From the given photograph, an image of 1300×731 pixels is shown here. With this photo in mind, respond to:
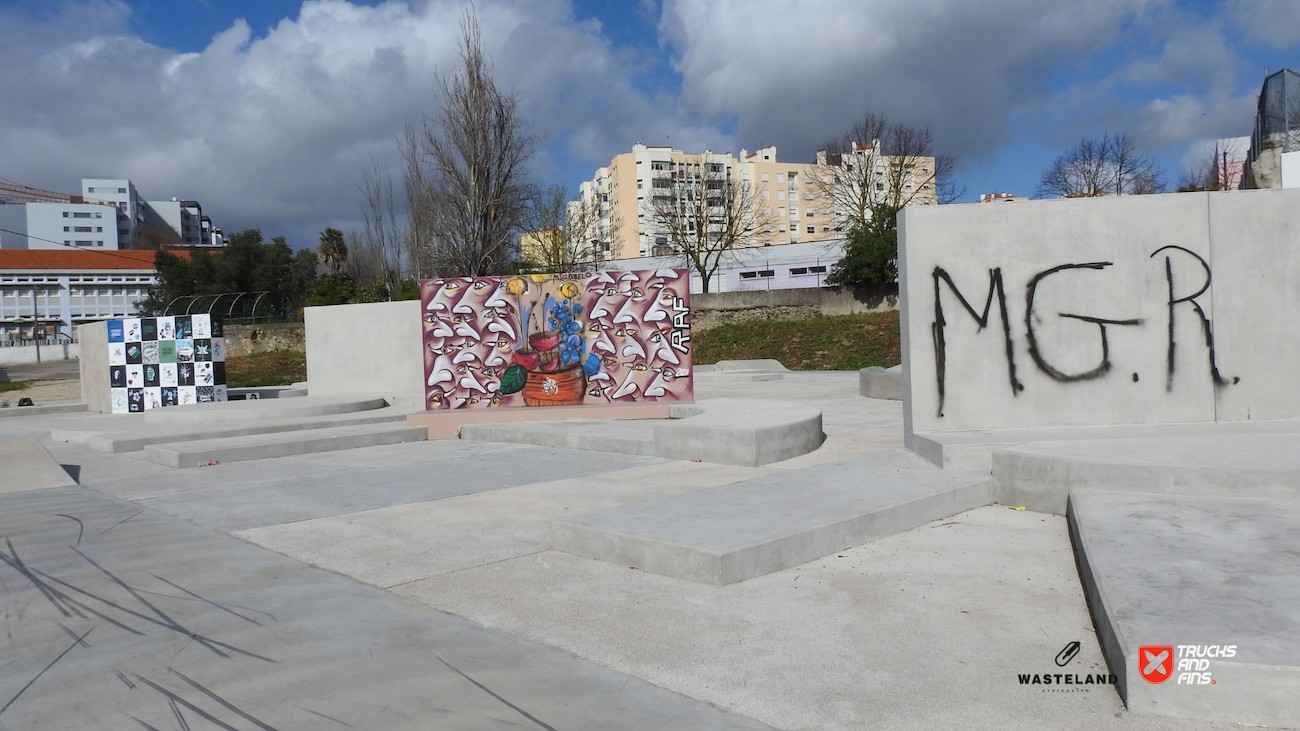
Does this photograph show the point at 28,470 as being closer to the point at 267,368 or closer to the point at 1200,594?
A: the point at 1200,594

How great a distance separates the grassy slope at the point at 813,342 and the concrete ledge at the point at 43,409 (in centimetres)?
2115

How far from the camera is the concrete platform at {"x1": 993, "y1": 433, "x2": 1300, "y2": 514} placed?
5.97 metres

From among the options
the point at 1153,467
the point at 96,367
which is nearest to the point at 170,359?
the point at 96,367

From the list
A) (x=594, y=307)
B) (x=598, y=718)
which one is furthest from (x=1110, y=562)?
(x=594, y=307)

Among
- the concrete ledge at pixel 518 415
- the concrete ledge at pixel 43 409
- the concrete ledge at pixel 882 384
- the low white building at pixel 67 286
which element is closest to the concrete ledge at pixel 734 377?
the concrete ledge at pixel 882 384

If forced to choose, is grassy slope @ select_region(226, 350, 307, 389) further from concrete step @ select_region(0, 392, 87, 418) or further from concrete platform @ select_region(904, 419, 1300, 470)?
concrete platform @ select_region(904, 419, 1300, 470)

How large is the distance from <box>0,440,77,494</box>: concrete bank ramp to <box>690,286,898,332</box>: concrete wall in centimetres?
2981

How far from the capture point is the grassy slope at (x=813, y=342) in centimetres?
Result: 2984

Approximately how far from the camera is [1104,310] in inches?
329

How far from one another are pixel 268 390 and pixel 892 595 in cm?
2137

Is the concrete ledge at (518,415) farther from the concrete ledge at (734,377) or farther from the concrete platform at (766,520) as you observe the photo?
the concrete ledge at (734,377)

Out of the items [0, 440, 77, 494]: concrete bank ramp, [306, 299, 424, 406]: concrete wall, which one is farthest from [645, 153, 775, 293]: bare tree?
[0, 440, 77, 494]: concrete bank ramp

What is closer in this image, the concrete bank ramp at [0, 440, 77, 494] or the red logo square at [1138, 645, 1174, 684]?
the red logo square at [1138, 645, 1174, 684]

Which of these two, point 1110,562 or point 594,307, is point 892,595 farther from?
point 594,307
